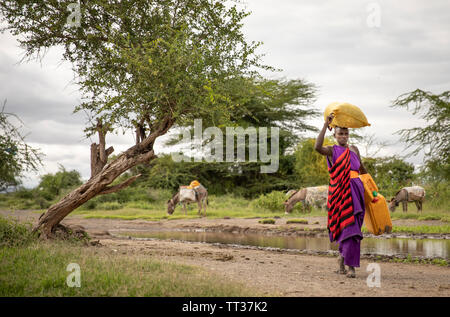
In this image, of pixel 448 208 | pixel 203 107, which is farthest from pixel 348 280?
pixel 448 208

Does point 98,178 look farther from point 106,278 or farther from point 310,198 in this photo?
point 310,198

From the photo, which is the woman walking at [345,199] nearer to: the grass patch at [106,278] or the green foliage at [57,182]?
the grass patch at [106,278]

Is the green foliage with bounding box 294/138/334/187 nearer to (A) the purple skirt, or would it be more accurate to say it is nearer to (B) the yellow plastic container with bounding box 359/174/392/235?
(B) the yellow plastic container with bounding box 359/174/392/235

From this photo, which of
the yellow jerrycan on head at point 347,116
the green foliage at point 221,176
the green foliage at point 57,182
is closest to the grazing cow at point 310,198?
the green foliage at point 221,176

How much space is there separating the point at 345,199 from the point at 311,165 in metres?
18.9

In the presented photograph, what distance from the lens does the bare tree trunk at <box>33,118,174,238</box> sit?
9.07 metres

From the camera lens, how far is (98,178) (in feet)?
29.9

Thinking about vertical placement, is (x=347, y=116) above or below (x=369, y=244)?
above

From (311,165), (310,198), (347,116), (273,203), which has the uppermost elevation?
(311,165)

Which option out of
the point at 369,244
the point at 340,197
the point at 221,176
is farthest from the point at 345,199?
the point at 221,176

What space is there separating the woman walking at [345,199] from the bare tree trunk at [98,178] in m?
4.66

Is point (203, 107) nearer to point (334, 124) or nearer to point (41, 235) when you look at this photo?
point (334, 124)

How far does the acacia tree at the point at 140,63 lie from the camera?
847 cm

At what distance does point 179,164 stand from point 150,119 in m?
22.2
